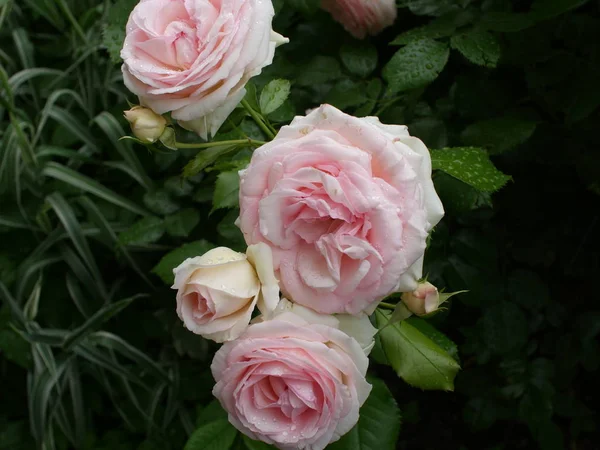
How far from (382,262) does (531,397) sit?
0.85m

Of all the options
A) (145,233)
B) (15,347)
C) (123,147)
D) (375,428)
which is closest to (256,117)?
(375,428)

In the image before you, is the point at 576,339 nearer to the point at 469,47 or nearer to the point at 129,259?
the point at 469,47

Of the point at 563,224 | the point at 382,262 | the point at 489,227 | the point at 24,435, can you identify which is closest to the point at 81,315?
the point at 24,435

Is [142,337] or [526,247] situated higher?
[526,247]

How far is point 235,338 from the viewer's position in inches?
20.0

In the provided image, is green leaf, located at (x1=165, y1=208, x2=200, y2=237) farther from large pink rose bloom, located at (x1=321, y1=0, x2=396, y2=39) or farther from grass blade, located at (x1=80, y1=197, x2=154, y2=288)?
large pink rose bloom, located at (x1=321, y1=0, x2=396, y2=39)

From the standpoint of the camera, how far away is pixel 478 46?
0.82 meters

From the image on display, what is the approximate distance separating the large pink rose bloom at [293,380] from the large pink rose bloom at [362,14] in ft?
1.91

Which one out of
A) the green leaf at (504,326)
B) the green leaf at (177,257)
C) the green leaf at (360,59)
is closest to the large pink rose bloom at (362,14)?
the green leaf at (360,59)

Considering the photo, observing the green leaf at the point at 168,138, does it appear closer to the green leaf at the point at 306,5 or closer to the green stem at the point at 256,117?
the green stem at the point at 256,117

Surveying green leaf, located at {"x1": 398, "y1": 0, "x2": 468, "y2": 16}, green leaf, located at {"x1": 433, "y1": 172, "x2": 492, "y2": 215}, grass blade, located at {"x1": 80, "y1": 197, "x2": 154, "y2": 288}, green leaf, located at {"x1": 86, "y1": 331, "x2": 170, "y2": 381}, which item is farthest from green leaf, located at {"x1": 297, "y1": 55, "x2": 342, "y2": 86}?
green leaf, located at {"x1": 86, "y1": 331, "x2": 170, "y2": 381}

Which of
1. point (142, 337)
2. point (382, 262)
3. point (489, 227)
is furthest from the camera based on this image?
point (142, 337)

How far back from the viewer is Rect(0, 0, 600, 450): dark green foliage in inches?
33.0

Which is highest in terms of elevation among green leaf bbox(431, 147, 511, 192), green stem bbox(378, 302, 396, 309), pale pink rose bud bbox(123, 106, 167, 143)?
pale pink rose bud bbox(123, 106, 167, 143)
